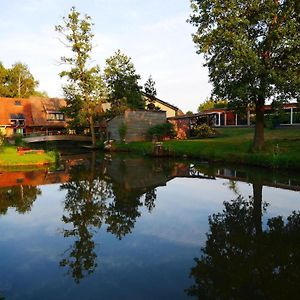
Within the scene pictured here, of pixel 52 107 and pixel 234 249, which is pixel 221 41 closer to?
pixel 234 249

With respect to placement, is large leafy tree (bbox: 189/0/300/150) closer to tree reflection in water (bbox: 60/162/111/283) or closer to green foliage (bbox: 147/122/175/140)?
tree reflection in water (bbox: 60/162/111/283)

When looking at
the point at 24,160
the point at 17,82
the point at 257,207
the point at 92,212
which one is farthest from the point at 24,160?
the point at 17,82

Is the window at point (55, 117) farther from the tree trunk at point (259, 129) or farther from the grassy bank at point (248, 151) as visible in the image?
the tree trunk at point (259, 129)

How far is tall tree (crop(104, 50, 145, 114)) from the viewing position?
54719mm

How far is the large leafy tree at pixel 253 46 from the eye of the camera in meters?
22.8

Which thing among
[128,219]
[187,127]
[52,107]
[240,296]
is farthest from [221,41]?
[52,107]

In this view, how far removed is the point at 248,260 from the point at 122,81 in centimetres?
4983

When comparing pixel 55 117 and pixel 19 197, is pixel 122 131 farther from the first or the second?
pixel 19 197

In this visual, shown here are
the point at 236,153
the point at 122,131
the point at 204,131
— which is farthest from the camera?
the point at 122,131

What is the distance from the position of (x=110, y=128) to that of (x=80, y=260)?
43.7m

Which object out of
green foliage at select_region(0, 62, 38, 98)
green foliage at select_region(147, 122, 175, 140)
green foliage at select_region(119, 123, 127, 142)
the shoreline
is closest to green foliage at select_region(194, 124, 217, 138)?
green foliage at select_region(147, 122, 175, 140)

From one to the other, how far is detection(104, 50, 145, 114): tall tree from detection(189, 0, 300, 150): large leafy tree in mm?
29469

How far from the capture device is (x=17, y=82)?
279ft

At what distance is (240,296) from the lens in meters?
6.93
